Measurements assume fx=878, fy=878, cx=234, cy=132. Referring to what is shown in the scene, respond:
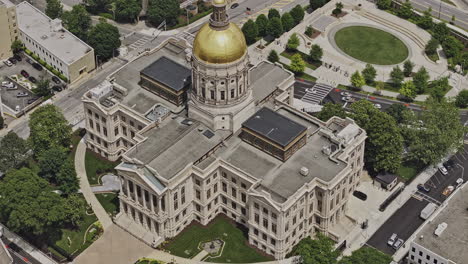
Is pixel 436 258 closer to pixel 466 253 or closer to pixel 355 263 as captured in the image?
pixel 466 253

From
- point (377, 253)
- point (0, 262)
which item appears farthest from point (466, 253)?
point (0, 262)

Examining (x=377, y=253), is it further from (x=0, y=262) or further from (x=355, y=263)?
(x=0, y=262)

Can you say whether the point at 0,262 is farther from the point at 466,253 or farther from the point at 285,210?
the point at 466,253

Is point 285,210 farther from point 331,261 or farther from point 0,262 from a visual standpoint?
point 0,262

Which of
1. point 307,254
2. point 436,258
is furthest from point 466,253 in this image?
point 307,254

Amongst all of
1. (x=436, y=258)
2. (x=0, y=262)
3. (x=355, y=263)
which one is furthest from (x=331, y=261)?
(x=0, y=262)
